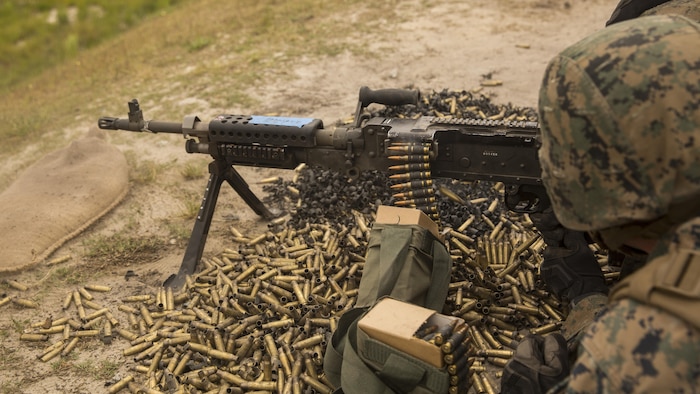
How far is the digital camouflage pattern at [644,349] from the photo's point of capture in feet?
7.90

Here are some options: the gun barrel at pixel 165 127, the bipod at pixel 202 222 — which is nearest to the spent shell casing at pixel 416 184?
the bipod at pixel 202 222

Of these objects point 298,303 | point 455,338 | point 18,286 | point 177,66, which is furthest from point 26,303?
point 177,66

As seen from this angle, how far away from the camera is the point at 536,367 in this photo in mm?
3652

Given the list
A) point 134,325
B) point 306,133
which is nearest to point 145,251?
point 134,325

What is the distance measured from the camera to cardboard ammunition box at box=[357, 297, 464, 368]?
3.83 meters

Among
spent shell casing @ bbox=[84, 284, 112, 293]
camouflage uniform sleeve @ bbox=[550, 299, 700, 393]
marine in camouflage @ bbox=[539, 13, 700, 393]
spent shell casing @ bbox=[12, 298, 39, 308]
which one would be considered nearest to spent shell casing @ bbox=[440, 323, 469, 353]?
marine in camouflage @ bbox=[539, 13, 700, 393]

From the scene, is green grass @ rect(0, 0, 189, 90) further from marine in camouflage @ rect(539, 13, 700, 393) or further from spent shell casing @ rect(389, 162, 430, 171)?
marine in camouflage @ rect(539, 13, 700, 393)

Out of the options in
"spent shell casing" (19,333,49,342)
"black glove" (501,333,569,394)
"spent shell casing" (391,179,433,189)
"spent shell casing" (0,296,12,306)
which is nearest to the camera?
"black glove" (501,333,569,394)

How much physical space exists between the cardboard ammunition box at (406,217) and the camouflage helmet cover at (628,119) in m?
1.92

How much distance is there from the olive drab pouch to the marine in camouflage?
117 centimetres

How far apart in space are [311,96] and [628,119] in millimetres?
8597

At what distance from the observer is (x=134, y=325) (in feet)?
19.7

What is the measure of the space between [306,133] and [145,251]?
278 centimetres

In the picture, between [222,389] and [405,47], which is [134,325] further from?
[405,47]
